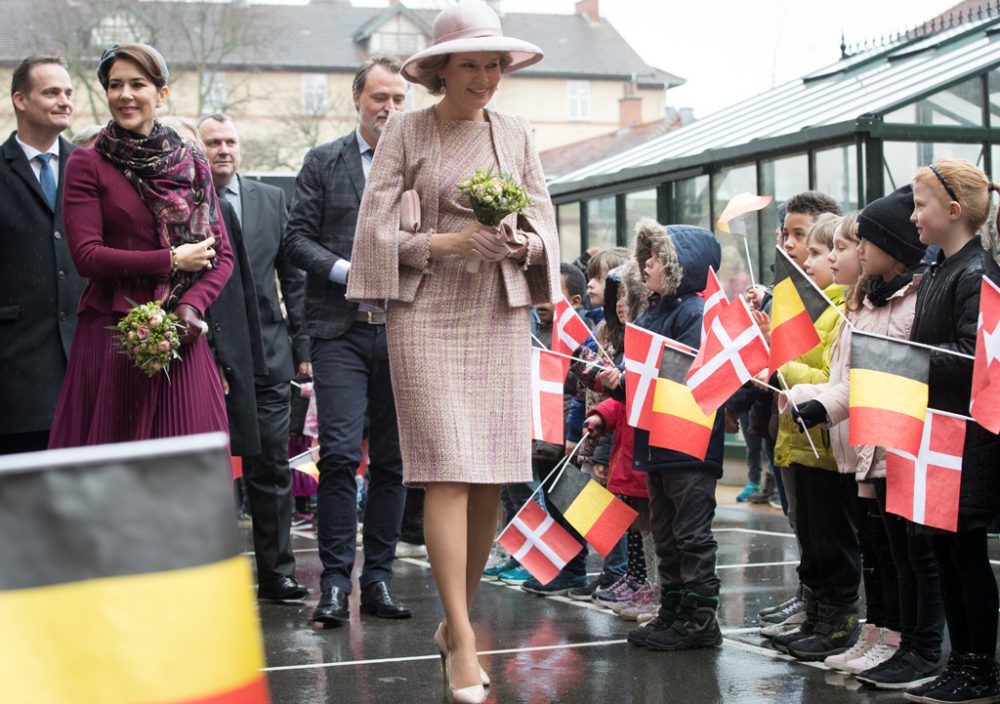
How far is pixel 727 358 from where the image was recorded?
584 cm

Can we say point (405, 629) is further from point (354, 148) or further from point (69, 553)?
point (69, 553)

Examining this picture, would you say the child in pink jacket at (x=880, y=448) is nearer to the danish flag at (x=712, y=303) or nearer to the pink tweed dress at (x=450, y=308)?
the danish flag at (x=712, y=303)

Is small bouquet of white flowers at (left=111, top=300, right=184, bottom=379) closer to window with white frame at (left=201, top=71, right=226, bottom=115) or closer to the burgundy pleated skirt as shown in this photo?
the burgundy pleated skirt

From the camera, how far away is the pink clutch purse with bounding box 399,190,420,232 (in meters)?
5.17

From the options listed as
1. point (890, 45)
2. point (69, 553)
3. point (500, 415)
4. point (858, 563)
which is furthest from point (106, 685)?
point (890, 45)

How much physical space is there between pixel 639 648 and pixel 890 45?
515 inches

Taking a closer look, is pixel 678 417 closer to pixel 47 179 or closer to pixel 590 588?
pixel 590 588

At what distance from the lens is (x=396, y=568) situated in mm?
8680

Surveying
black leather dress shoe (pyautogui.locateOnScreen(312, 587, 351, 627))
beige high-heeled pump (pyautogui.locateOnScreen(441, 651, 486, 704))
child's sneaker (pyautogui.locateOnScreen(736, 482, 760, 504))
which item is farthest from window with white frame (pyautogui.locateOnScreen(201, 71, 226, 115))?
beige high-heeled pump (pyautogui.locateOnScreen(441, 651, 486, 704))

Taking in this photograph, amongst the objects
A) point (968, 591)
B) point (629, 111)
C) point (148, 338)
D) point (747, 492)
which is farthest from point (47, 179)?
point (629, 111)

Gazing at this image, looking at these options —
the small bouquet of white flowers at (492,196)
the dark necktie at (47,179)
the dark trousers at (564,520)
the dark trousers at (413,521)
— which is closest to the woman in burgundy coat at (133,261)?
the dark necktie at (47,179)

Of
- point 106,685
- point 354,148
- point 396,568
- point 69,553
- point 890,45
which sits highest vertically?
point 890,45

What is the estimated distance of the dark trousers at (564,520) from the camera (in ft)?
23.8

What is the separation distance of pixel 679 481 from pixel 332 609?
1.60m
